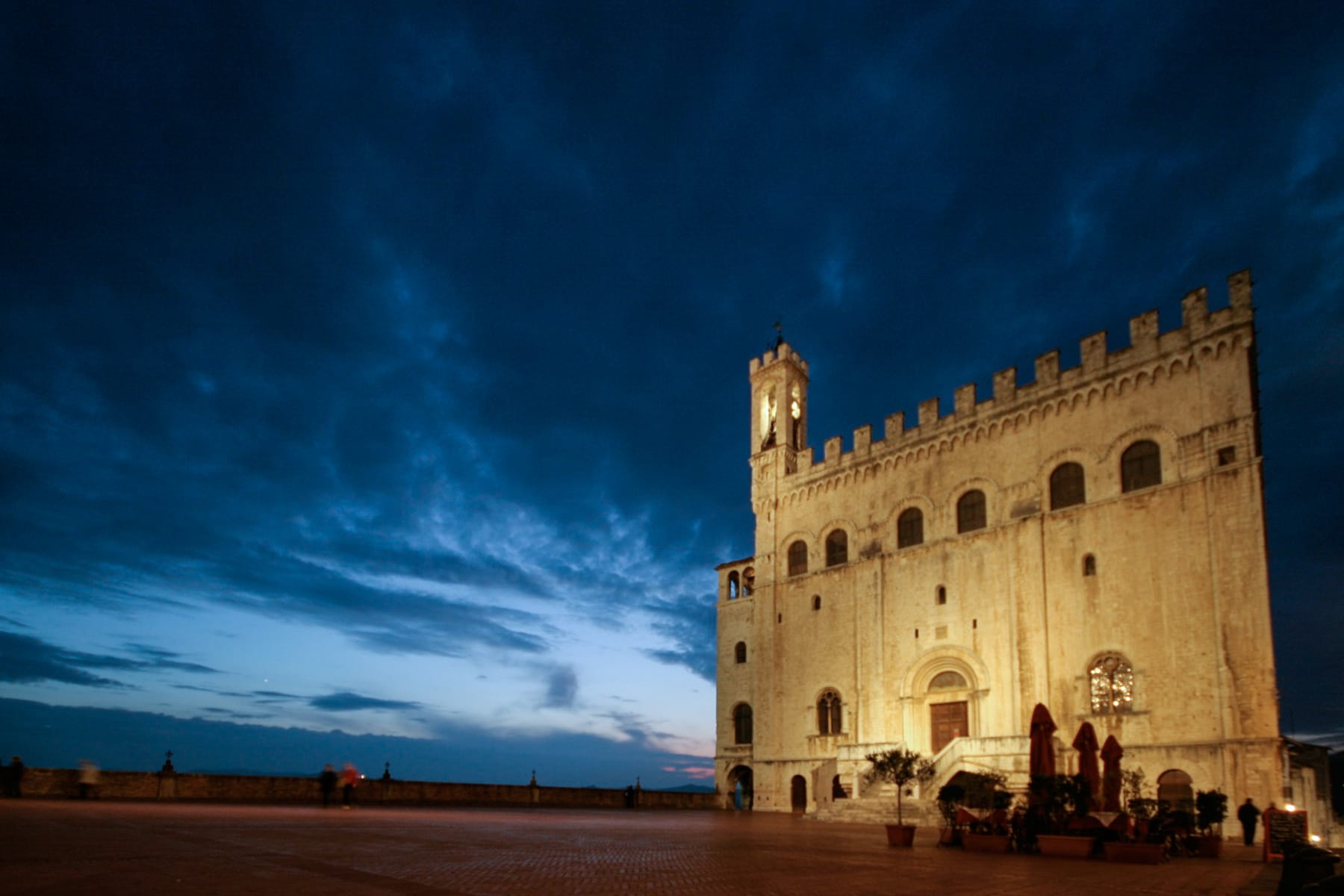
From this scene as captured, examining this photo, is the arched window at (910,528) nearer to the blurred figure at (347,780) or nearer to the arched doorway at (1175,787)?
the arched doorway at (1175,787)

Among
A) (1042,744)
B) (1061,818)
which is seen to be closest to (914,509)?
(1042,744)

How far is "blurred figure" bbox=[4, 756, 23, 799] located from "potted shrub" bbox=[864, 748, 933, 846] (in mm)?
21430

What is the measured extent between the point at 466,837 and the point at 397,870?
5534mm

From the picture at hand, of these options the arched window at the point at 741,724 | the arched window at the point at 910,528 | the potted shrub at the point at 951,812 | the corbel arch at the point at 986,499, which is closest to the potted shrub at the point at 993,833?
the potted shrub at the point at 951,812

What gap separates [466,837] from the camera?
46.2ft

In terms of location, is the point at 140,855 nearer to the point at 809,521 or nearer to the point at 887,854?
the point at 887,854

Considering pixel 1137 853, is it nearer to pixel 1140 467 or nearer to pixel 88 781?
pixel 1140 467

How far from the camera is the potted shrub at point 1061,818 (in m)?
14.6

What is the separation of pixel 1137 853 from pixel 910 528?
790 inches

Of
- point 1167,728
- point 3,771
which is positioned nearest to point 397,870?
point 3,771

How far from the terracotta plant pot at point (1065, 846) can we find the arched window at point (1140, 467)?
14978 mm

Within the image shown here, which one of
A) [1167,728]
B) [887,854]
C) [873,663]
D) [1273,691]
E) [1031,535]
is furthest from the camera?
[873,663]

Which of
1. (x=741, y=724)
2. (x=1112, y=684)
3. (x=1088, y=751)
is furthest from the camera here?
(x=741, y=724)

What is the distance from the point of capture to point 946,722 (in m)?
30.6
